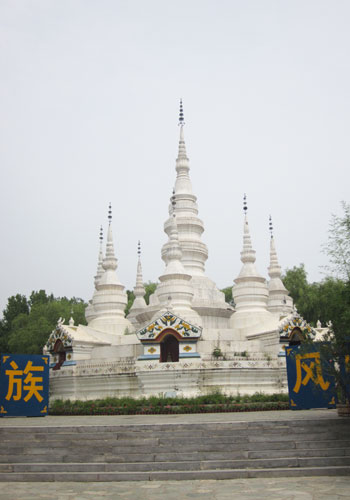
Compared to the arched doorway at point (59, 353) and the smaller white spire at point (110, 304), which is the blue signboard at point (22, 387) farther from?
the smaller white spire at point (110, 304)

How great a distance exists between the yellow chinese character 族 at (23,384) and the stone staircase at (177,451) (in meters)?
7.05

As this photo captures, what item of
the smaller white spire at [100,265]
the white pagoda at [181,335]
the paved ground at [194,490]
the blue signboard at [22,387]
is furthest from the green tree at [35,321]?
the paved ground at [194,490]

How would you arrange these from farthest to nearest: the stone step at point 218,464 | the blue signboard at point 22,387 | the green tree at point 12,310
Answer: the green tree at point 12,310, the blue signboard at point 22,387, the stone step at point 218,464

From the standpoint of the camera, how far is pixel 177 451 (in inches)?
506

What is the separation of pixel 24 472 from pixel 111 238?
2597 cm

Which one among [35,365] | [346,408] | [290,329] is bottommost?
[346,408]

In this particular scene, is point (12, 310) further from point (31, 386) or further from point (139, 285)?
point (31, 386)

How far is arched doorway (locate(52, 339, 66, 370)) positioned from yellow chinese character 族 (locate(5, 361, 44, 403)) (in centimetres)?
799

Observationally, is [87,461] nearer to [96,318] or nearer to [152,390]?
[152,390]

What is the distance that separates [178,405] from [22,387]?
6.22 metres

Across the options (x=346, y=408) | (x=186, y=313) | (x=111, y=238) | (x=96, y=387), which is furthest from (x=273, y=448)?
(x=111, y=238)

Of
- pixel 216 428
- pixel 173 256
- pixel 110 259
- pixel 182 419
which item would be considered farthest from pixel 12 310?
pixel 216 428

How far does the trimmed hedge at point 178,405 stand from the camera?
21.5 meters

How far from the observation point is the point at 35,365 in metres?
21.7
